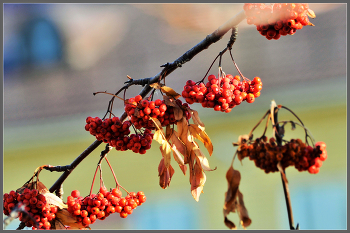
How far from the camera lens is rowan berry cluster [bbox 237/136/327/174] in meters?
0.98

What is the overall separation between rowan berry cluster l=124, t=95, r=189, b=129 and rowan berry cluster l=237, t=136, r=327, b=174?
1.58 feet

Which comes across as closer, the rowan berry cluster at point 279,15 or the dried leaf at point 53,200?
the rowan berry cluster at point 279,15

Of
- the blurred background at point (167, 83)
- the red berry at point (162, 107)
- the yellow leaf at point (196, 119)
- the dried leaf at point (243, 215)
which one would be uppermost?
the blurred background at point (167, 83)

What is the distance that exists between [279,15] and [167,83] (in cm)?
240

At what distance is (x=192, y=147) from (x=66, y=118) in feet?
8.78

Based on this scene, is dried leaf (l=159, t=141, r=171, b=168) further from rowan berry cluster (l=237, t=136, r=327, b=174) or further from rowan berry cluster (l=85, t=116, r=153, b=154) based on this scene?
rowan berry cluster (l=237, t=136, r=327, b=174)

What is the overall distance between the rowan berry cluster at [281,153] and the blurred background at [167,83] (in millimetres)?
1685

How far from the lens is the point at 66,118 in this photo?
9.99ft

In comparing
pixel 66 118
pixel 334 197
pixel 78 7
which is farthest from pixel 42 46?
pixel 334 197

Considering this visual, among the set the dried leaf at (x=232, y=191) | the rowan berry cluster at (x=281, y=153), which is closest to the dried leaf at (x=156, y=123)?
the dried leaf at (x=232, y=191)

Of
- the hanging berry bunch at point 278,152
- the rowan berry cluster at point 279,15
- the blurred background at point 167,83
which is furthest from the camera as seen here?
the blurred background at point 167,83

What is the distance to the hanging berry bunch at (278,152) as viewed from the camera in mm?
976

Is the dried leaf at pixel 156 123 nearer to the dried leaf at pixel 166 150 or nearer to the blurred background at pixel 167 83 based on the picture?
the dried leaf at pixel 166 150

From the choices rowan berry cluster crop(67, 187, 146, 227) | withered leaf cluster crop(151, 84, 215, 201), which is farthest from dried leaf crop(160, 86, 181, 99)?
rowan berry cluster crop(67, 187, 146, 227)
